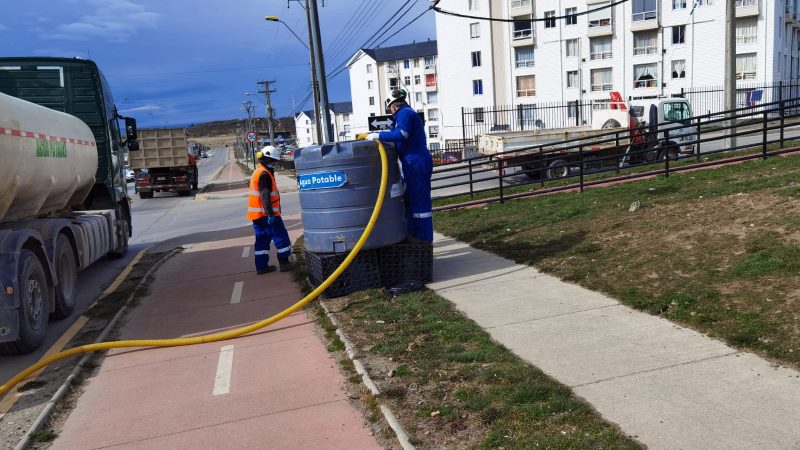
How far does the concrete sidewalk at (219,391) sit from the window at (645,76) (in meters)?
50.3

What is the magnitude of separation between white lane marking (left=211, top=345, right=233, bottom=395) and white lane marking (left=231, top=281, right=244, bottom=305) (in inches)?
89.3

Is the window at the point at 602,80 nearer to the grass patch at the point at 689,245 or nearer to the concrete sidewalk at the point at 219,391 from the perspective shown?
the grass patch at the point at 689,245

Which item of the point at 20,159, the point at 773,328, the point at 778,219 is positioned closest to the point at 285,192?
the point at 20,159

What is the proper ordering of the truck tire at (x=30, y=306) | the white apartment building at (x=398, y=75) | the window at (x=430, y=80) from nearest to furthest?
the truck tire at (x=30, y=306) → the white apartment building at (x=398, y=75) → the window at (x=430, y=80)

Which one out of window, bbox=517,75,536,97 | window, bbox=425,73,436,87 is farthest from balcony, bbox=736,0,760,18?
window, bbox=425,73,436,87

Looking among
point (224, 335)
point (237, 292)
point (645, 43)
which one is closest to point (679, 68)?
point (645, 43)

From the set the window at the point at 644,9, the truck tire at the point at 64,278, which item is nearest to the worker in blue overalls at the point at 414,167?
the truck tire at the point at 64,278

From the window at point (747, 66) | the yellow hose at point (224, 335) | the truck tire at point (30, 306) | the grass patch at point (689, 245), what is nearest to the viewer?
the grass patch at point (689, 245)

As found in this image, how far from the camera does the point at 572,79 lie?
189 feet

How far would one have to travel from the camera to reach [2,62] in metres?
12.1

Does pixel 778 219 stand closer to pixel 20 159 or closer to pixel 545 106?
pixel 20 159

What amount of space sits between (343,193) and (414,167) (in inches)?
41.9

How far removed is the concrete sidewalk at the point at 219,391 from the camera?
15.8 feet

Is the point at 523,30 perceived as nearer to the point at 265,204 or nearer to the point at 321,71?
the point at 321,71
